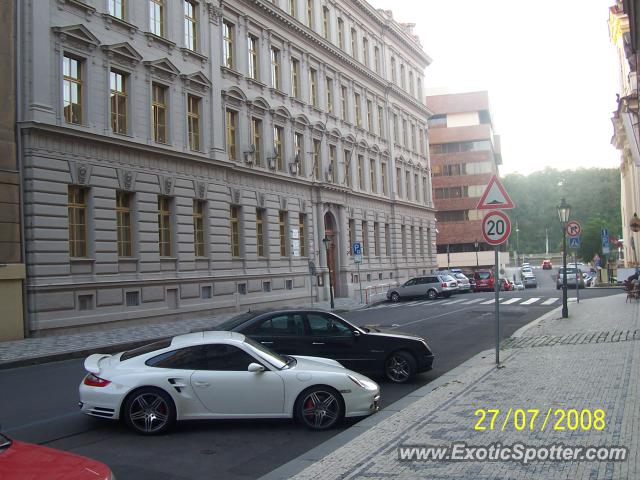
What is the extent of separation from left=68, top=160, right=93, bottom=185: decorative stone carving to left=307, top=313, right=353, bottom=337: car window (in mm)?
14191

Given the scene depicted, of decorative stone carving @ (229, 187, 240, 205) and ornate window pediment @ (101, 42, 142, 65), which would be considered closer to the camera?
ornate window pediment @ (101, 42, 142, 65)

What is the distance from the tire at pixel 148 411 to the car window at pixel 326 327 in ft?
12.1

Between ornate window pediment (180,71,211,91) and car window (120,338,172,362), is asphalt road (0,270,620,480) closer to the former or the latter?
car window (120,338,172,362)

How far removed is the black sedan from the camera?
11164 mm

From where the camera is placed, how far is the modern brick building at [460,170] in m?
83.9

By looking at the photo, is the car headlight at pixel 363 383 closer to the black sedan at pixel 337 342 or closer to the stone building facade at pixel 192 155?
the black sedan at pixel 337 342

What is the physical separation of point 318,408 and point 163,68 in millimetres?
21842

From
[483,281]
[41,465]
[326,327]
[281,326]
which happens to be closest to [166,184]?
[281,326]

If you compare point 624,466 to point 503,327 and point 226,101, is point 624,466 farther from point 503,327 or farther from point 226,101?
point 226,101

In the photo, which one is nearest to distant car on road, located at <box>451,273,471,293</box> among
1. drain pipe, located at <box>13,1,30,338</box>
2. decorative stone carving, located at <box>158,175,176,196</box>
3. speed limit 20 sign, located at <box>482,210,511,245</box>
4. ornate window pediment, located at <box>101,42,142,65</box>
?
decorative stone carving, located at <box>158,175,176,196</box>

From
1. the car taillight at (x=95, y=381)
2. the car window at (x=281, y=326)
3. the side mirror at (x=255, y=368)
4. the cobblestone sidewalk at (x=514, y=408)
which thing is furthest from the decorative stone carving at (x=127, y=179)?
the side mirror at (x=255, y=368)

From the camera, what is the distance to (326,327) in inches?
448

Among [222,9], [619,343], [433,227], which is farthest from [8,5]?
[433,227]

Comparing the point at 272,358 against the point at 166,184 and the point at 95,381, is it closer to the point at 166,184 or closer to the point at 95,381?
the point at 95,381
